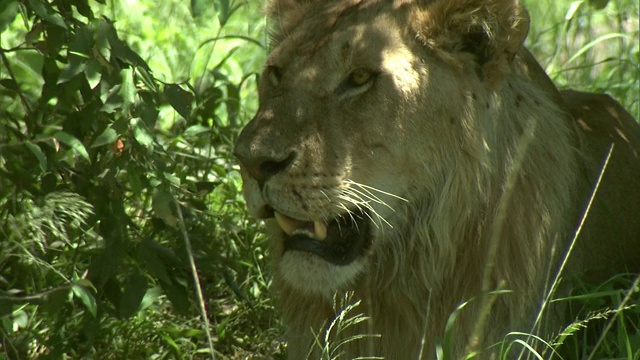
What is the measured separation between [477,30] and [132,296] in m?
→ 1.29

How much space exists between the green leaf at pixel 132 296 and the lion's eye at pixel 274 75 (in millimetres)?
718

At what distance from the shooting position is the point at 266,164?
314 cm

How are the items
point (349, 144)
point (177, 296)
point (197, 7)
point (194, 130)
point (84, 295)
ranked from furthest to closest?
point (194, 130), point (177, 296), point (349, 144), point (84, 295), point (197, 7)

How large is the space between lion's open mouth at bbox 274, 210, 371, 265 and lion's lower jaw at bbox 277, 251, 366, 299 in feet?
0.06

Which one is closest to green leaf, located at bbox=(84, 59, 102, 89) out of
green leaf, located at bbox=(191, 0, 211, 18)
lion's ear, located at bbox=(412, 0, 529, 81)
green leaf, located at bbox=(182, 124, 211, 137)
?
green leaf, located at bbox=(191, 0, 211, 18)

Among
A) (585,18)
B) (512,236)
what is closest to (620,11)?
(585,18)

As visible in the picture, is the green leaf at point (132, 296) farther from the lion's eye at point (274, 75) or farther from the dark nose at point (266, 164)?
the lion's eye at point (274, 75)

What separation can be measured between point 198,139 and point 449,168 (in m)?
1.90

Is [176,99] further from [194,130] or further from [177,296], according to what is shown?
[194,130]

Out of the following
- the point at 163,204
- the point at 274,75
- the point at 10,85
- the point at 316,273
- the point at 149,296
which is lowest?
the point at 149,296

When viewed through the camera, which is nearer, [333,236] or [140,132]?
[140,132]

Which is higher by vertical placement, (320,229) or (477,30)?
(477,30)

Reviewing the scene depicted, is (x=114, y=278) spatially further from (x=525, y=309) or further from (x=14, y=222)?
(x=525, y=309)

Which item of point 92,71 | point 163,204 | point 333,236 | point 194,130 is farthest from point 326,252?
point 194,130
